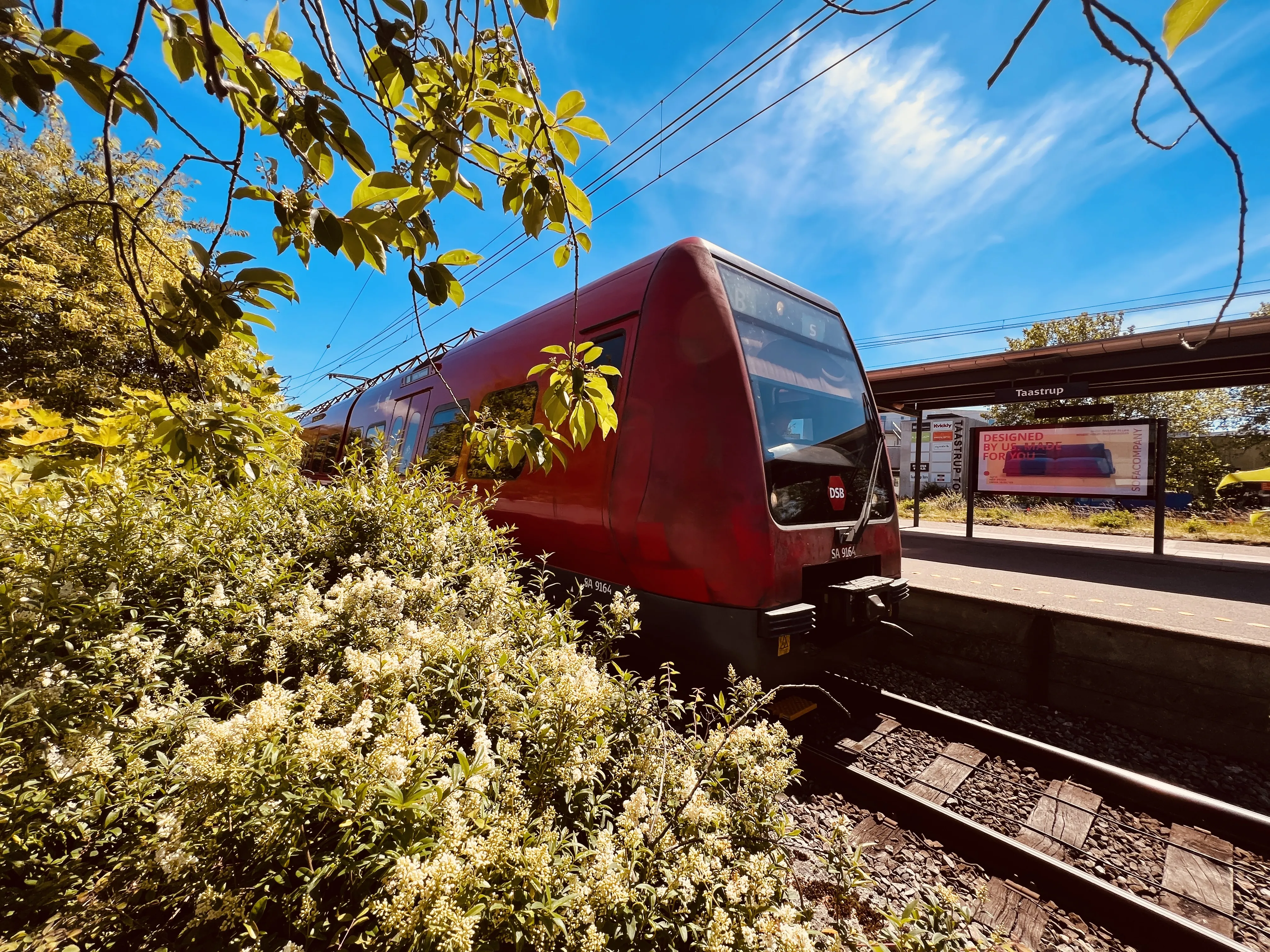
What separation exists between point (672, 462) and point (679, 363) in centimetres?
66

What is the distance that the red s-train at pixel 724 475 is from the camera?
289 cm

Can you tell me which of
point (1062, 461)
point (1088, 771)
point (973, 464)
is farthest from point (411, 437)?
point (1062, 461)

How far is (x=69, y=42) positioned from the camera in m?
0.91

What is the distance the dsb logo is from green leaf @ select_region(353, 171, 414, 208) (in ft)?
10.3

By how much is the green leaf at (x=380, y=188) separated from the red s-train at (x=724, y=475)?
177cm

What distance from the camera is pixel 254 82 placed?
1.17m

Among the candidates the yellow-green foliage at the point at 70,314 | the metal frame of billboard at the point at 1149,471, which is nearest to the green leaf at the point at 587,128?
the yellow-green foliage at the point at 70,314

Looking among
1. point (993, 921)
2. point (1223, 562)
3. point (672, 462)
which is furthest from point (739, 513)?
point (1223, 562)

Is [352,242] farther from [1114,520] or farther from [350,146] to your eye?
[1114,520]

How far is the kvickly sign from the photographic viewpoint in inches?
368

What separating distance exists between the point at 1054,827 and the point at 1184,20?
343cm

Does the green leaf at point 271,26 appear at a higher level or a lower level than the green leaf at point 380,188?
higher

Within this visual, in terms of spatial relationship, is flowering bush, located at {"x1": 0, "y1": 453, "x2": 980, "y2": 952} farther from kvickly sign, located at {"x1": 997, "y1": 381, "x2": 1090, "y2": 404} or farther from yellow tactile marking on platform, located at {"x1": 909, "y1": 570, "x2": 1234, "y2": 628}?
kvickly sign, located at {"x1": 997, "y1": 381, "x2": 1090, "y2": 404}

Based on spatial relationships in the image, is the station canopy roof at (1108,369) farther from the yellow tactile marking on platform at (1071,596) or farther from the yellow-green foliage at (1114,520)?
the yellow-green foliage at (1114,520)
